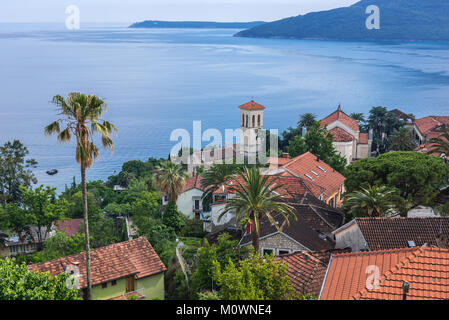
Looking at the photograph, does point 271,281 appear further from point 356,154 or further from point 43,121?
point 43,121

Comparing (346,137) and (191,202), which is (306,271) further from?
(346,137)

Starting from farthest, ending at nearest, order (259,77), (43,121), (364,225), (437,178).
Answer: (259,77) < (43,121) < (437,178) < (364,225)

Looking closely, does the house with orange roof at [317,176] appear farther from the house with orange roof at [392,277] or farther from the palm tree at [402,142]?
the palm tree at [402,142]

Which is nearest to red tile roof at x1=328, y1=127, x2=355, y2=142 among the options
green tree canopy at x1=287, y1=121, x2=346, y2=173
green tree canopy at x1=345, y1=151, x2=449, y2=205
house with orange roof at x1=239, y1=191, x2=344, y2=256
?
green tree canopy at x1=287, y1=121, x2=346, y2=173

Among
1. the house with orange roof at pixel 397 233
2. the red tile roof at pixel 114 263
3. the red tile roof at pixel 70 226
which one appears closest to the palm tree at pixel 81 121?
the red tile roof at pixel 114 263
